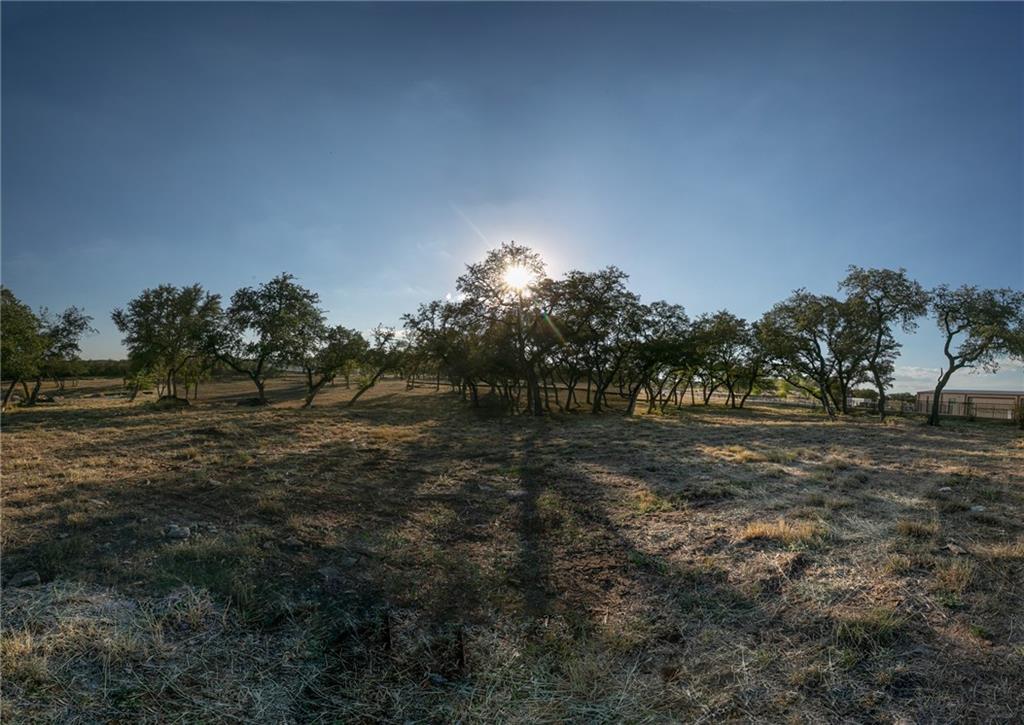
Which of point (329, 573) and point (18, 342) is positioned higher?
point (18, 342)

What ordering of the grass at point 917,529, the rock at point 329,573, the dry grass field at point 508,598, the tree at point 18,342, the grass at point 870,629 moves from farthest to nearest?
the tree at point 18,342, the grass at point 917,529, the rock at point 329,573, the grass at point 870,629, the dry grass field at point 508,598

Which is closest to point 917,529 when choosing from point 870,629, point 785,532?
point 785,532

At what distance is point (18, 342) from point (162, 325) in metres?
13.6

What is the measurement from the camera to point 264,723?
336 cm

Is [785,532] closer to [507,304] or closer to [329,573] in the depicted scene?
[329,573]

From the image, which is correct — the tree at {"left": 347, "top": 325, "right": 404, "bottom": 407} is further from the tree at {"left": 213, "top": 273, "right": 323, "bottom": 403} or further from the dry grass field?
the dry grass field

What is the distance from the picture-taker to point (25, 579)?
17.0 feet

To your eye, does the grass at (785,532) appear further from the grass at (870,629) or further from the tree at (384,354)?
the tree at (384,354)

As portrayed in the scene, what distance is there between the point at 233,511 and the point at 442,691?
6473 millimetres

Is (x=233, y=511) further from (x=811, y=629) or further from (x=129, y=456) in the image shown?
(x=811, y=629)

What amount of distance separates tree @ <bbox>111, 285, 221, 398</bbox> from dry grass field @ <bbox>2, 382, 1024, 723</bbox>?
1246 inches

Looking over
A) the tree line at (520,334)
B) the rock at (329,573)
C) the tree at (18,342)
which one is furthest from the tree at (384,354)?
the rock at (329,573)

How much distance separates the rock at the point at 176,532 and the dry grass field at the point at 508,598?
3cm

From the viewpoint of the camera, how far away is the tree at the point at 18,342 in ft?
79.0
